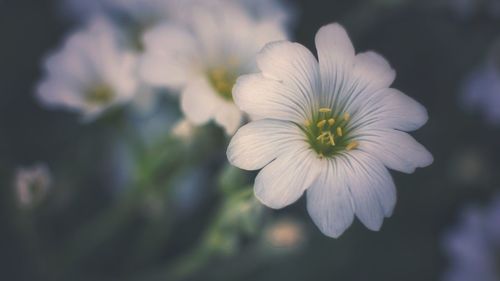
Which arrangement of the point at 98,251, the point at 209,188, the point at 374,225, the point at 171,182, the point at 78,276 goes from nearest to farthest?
1. the point at 374,225
2. the point at 171,182
3. the point at 78,276
4. the point at 98,251
5. the point at 209,188

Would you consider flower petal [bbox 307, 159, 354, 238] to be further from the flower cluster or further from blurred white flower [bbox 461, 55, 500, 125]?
blurred white flower [bbox 461, 55, 500, 125]

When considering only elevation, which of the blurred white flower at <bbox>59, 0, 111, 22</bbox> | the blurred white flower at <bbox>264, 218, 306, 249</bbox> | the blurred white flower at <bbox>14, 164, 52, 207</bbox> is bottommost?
the blurred white flower at <bbox>264, 218, 306, 249</bbox>

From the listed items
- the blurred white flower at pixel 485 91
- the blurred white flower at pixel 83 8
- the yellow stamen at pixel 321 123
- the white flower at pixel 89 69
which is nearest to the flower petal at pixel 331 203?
the yellow stamen at pixel 321 123

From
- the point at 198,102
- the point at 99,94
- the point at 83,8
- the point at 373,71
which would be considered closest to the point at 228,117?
the point at 198,102

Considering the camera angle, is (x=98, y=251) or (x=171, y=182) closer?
(x=171, y=182)

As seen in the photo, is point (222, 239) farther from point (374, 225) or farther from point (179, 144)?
point (374, 225)

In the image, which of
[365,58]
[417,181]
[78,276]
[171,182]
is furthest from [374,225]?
[417,181]

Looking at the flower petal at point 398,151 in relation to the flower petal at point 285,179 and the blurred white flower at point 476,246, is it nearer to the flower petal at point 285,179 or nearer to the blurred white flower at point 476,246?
the flower petal at point 285,179

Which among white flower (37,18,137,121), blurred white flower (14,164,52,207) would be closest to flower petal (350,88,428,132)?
white flower (37,18,137,121)
